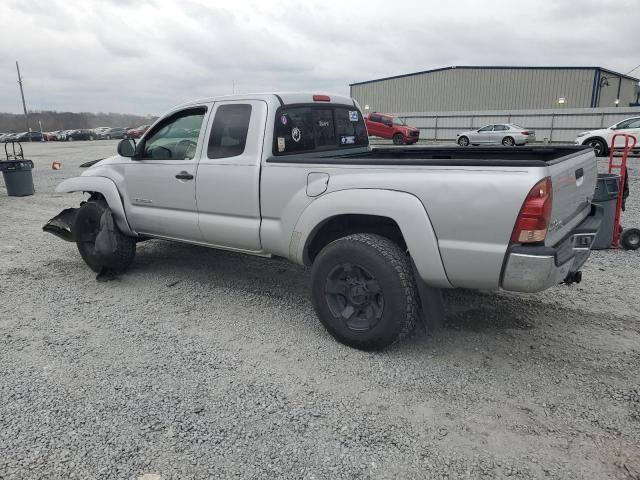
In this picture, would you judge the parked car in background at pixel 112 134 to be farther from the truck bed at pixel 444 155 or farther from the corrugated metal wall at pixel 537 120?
the truck bed at pixel 444 155

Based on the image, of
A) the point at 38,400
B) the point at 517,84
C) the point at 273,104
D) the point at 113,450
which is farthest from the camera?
the point at 517,84

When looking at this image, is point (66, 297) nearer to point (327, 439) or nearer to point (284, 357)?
point (284, 357)

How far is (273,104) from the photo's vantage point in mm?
4016

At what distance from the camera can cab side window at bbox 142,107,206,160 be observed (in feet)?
14.8

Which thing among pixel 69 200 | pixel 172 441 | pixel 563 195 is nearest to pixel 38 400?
pixel 172 441

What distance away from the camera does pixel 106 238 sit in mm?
5066

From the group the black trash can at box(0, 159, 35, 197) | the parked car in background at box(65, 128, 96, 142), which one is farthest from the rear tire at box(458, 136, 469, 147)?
the parked car in background at box(65, 128, 96, 142)

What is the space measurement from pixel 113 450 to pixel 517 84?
40950 mm

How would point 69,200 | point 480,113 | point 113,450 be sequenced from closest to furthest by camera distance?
1. point 113,450
2. point 69,200
3. point 480,113

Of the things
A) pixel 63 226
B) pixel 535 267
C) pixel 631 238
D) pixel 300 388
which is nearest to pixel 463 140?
pixel 631 238

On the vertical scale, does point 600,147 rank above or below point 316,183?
below

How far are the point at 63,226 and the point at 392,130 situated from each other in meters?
23.0

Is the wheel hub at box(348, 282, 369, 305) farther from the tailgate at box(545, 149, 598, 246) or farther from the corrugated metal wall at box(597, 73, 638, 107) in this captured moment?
the corrugated metal wall at box(597, 73, 638, 107)

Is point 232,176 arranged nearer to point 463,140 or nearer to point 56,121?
point 463,140
